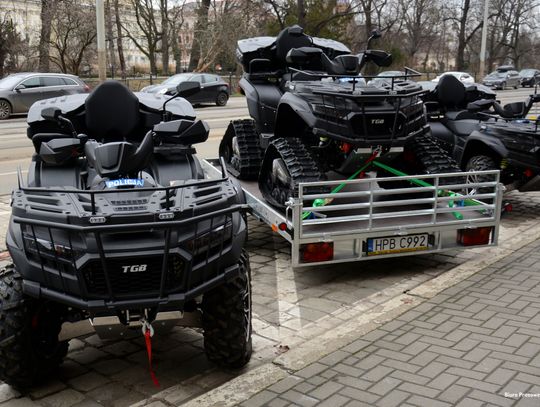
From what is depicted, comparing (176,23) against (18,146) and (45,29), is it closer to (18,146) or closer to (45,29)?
(45,29)

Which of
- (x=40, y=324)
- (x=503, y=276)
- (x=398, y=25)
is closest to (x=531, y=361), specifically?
(x=503, y=276)

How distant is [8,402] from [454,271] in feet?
14.5

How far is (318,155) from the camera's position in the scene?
23.5ft

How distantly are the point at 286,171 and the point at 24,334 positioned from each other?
3.40 metres

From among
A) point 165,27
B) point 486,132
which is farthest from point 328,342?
point 165,27

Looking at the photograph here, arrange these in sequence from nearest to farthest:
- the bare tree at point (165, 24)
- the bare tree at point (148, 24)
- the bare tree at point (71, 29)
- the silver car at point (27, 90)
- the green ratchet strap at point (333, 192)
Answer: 1. the green ratchet strap at point (333, 192)
2. the silver car at point (27, 90)
3. the bare tree at point (71, 29)
4. the bare tree at point (165, 24)
5. the bare tree at point (148, 24)

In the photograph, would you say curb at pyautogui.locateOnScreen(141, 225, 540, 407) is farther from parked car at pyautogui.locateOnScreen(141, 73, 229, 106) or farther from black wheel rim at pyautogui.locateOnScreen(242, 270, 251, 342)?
parked car at pyautogui.locateOnScreen(141, 73, 229, 106)

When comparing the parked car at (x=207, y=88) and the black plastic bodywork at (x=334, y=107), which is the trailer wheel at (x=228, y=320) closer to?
the black plastic bodywork at (x=334, y=107)

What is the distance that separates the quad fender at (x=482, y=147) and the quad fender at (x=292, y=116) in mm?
2965

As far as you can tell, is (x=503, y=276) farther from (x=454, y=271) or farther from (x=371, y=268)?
(x=371, y=268)

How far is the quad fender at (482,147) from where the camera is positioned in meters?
8.51

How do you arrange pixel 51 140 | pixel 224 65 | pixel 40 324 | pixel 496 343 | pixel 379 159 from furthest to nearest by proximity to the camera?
1. pixel 224 65
2. pixel 379 159
3. pixel 496 343
4. pixel 51 140
5. pixel 40 324

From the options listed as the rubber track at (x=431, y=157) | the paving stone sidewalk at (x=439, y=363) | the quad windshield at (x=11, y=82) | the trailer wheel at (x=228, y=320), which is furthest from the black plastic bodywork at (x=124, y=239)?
the quad windshield at (x=11, y=82)

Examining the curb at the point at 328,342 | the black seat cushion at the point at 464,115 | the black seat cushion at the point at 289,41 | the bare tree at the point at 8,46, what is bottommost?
the curb at the point at 328,342
